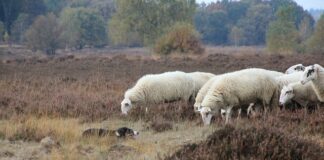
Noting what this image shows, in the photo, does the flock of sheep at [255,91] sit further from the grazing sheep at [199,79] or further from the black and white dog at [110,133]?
the black and white dog at [110,133]

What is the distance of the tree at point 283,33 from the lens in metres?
64.3

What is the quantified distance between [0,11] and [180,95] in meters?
70.9

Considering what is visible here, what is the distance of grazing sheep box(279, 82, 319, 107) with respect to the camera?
1174cm

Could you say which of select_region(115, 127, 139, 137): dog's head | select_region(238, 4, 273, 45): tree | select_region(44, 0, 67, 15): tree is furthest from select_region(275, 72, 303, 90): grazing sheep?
select_region(238, 4, 273, 45): tree

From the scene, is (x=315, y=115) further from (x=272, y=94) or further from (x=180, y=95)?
(x=180, y=95)

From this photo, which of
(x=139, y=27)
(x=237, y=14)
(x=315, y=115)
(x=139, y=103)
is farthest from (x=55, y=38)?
(x=237, y=14)

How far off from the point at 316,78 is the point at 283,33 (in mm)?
55309

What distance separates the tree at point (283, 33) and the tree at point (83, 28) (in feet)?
107

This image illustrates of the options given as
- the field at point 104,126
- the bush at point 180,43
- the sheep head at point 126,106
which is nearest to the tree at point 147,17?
the bush at point 180,43

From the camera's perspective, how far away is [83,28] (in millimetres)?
84688

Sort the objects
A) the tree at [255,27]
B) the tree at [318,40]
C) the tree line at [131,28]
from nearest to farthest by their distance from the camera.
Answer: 1. the tree line at [131,28]
2. the tree at [318,40]
3. the tree at [255,27]

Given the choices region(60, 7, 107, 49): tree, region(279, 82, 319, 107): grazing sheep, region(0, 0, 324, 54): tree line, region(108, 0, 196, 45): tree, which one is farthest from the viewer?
region(60, 7, 107, 49): tree

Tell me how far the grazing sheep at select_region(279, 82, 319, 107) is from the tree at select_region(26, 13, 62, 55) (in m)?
58.0

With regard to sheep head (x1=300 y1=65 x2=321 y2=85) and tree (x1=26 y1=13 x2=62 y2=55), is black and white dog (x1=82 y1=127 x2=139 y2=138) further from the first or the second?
tree (x1=26 y1=13 x2=62 y2=55)
